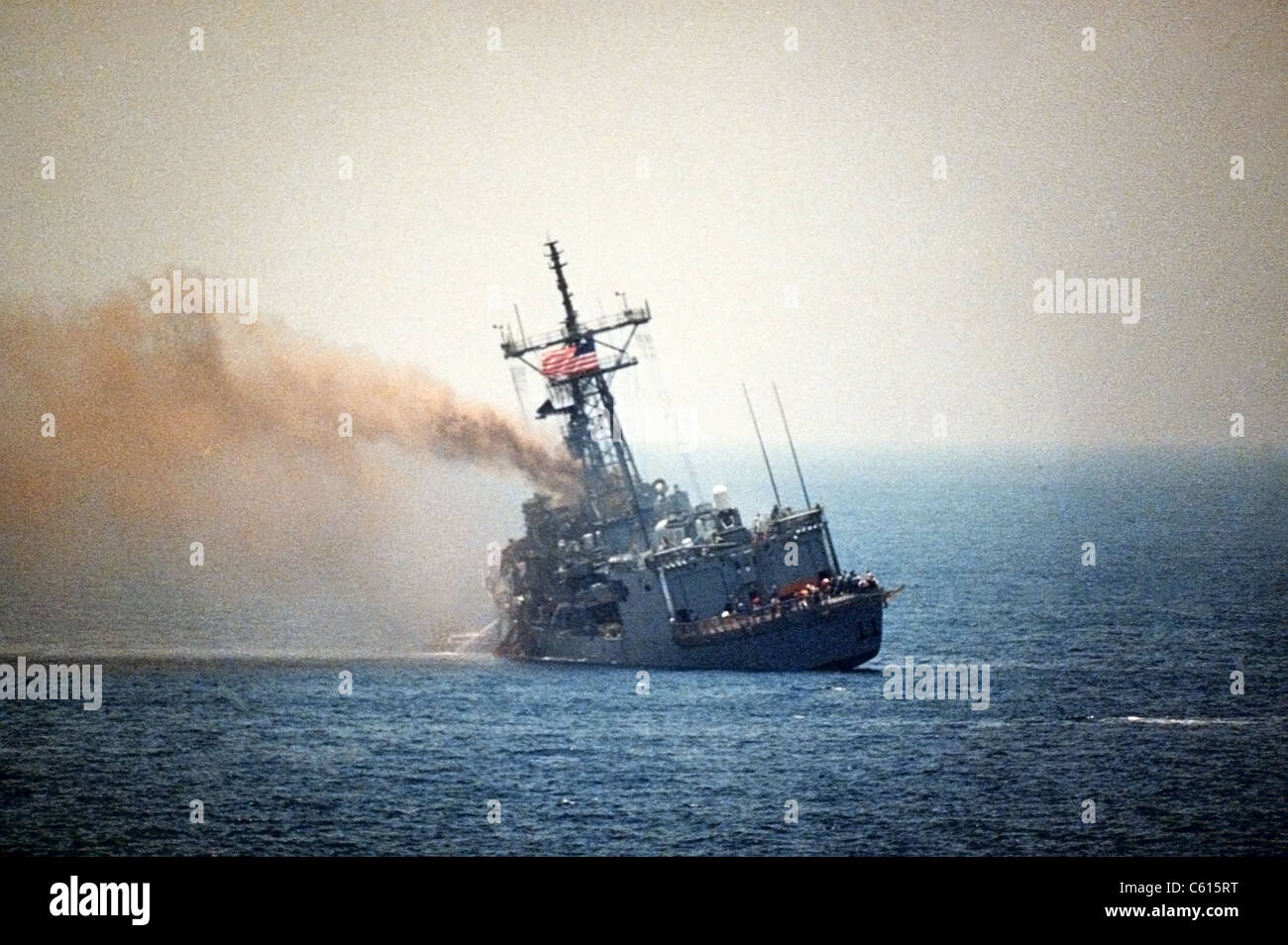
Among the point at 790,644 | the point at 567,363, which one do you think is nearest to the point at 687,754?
the point at 790,644

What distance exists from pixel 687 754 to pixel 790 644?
795cm

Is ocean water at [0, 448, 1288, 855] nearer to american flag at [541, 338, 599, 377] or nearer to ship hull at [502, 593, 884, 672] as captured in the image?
ship hull at [502, 593, 884, 672]

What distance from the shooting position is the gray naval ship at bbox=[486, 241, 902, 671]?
5856 centimetres

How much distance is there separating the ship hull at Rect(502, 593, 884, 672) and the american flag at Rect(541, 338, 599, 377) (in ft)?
31.8

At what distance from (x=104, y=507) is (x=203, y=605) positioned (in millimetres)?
40146

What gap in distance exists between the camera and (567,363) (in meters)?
64.1

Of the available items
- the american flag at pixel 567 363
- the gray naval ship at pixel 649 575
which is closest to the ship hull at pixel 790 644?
the gray naval ship at pixel 649 575

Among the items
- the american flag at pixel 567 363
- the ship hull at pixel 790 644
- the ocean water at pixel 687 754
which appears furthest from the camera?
the american flag at pixel 567 363

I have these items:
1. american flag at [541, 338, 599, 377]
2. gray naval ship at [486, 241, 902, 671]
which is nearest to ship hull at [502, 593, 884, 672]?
gray naval ship at [486, 241, 902, 671]

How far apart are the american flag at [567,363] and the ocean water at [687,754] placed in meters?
10.3

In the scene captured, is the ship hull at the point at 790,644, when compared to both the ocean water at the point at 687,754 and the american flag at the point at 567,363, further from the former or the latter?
the american flag at the point at 567,363

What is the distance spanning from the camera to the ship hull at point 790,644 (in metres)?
58.2

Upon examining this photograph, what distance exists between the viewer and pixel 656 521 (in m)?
65.2

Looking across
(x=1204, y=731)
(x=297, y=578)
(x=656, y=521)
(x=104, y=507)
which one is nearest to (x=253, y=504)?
(x=297, y=578)
